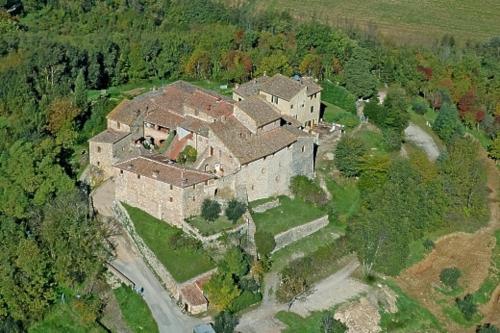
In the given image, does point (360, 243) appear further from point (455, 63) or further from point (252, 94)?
point (455, 63)

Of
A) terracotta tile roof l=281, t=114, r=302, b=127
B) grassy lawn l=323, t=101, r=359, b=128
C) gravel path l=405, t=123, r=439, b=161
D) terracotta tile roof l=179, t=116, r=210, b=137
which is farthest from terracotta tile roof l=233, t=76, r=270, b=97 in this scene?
gravel path l=405, t=123, r=439, b=161

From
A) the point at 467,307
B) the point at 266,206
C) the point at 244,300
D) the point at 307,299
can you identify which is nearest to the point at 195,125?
the point at 266,206

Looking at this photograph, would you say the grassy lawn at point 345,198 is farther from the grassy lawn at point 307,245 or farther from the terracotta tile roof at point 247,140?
the terracotta tile roof at point 247,140

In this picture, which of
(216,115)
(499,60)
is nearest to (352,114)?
(216,115)

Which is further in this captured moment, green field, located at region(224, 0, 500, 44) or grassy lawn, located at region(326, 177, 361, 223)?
green field, located at region(224, 0, 500, 44)

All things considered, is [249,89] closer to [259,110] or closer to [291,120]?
[291,120]

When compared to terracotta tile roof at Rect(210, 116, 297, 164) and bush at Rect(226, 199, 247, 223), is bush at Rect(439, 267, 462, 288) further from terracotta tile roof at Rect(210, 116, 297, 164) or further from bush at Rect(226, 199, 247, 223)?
bush at Rect(226, 199, 247, 223)
